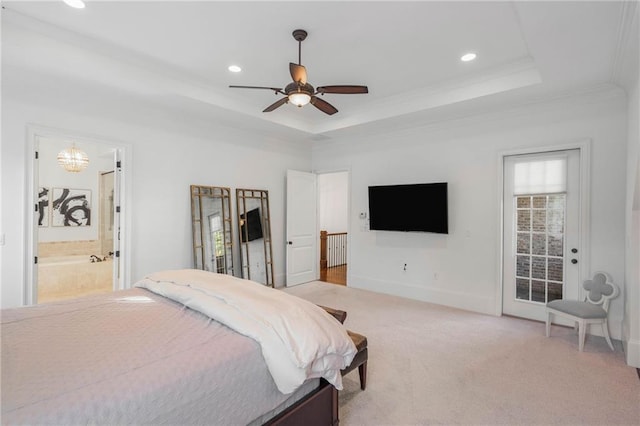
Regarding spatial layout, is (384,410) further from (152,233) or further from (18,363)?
(152,233)

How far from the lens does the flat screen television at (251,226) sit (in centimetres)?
509

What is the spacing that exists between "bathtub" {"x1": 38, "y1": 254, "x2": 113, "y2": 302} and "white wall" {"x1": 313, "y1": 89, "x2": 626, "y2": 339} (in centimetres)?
438

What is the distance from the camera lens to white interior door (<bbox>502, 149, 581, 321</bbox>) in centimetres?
373

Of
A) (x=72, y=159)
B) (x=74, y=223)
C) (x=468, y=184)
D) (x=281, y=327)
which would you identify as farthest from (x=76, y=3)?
(x=74, y=223)

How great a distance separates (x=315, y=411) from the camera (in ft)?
5.96

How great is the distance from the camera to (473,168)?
4.43 metres

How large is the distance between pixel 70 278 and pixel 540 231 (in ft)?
23.1

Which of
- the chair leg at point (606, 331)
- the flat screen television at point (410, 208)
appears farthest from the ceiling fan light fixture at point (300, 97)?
the chair leg at point (606, 331)

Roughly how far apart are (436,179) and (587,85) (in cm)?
Answer: 197

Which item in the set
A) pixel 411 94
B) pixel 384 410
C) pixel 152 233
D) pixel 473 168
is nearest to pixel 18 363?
pixel 384 410

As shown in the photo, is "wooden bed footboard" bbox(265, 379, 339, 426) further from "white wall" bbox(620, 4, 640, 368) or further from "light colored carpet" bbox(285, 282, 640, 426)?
"white wall" bbox(620, 4, 640, 368)

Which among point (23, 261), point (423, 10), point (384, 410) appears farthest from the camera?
point (23, 261)

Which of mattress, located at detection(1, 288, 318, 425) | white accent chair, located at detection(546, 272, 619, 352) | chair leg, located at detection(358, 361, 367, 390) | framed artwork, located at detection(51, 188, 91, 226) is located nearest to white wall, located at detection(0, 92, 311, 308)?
mattress, located at detection(1, 288, 318, 425)

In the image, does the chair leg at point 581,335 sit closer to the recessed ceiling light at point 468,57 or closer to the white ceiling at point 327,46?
the white ceiling at point 327,46
